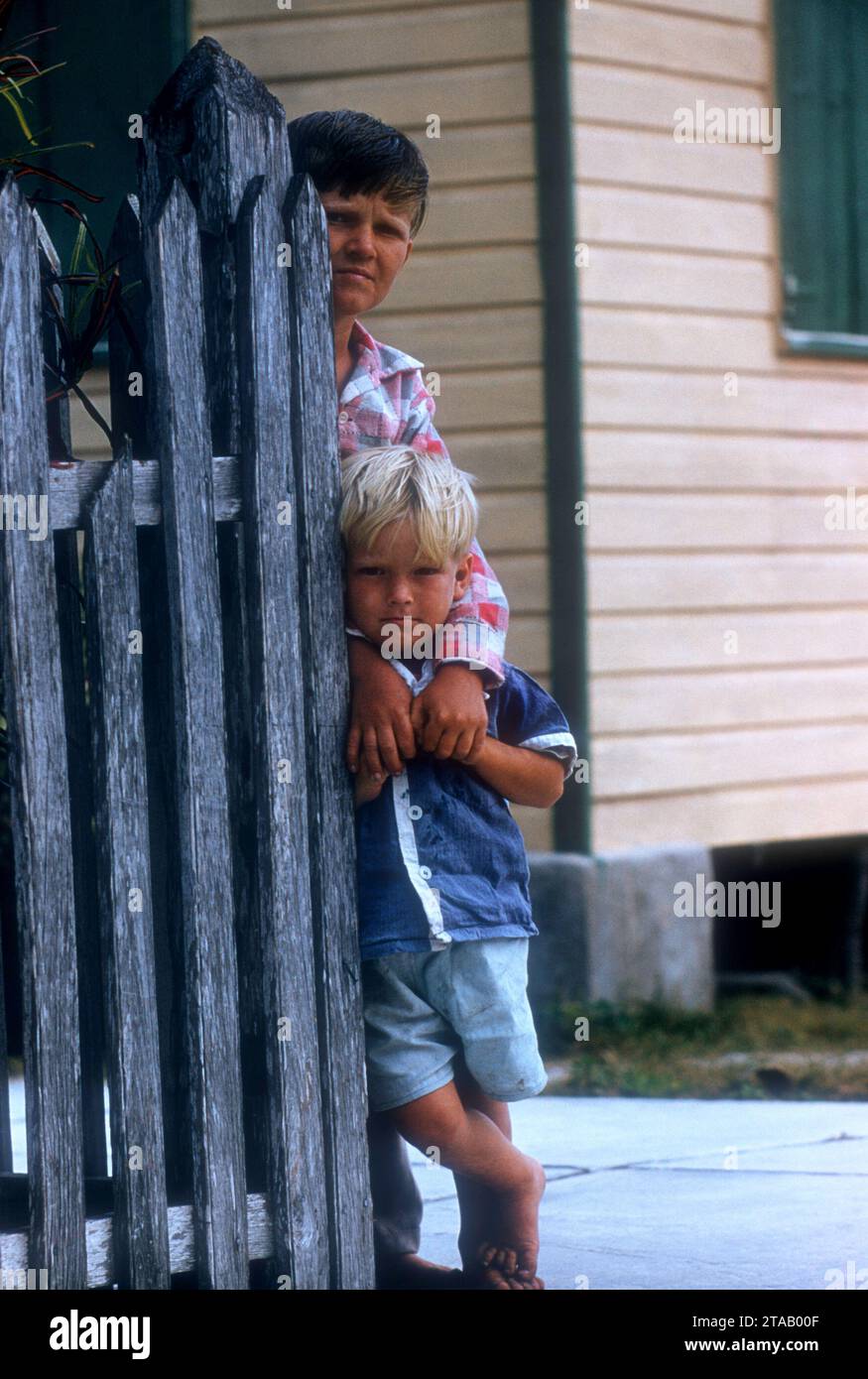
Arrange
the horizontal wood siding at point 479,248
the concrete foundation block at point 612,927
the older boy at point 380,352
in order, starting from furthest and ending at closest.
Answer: the horizontal wood siding at point 479,248 → the concrete foundation block at point 612,927 → the older boy at point 380,352

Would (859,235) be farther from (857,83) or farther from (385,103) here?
(385,103)

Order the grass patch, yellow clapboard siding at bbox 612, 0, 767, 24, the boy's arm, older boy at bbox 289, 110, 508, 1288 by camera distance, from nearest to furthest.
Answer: the boy's arm, older boy at bbox 289, 110, 508, 1288, the grass patch, yellow clapboard siding at bbox 612, 0, 767, 24

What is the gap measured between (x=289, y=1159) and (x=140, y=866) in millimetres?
513

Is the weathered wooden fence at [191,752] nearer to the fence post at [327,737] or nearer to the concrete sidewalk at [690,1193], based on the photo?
the fence post at [327,737]

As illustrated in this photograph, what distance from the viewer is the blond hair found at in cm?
288

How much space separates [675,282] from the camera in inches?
269

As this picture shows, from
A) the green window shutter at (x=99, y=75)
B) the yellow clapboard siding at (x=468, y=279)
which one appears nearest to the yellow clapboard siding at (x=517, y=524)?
the yellow clapboard siding at (x=468, y=279)

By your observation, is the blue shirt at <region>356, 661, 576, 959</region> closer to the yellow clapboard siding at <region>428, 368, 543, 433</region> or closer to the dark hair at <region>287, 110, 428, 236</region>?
the dark hair at <region>287, 110, 428, 236</region>

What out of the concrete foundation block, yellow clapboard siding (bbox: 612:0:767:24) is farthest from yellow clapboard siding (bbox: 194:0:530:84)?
Answer: the concrete foundation block

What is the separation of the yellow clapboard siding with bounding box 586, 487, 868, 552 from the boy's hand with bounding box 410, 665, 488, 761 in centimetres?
370

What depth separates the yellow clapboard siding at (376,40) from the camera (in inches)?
257

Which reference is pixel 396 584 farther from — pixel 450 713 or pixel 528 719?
pixel 528 719

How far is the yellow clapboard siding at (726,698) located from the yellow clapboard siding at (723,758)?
47 mm

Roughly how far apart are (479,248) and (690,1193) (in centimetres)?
369
